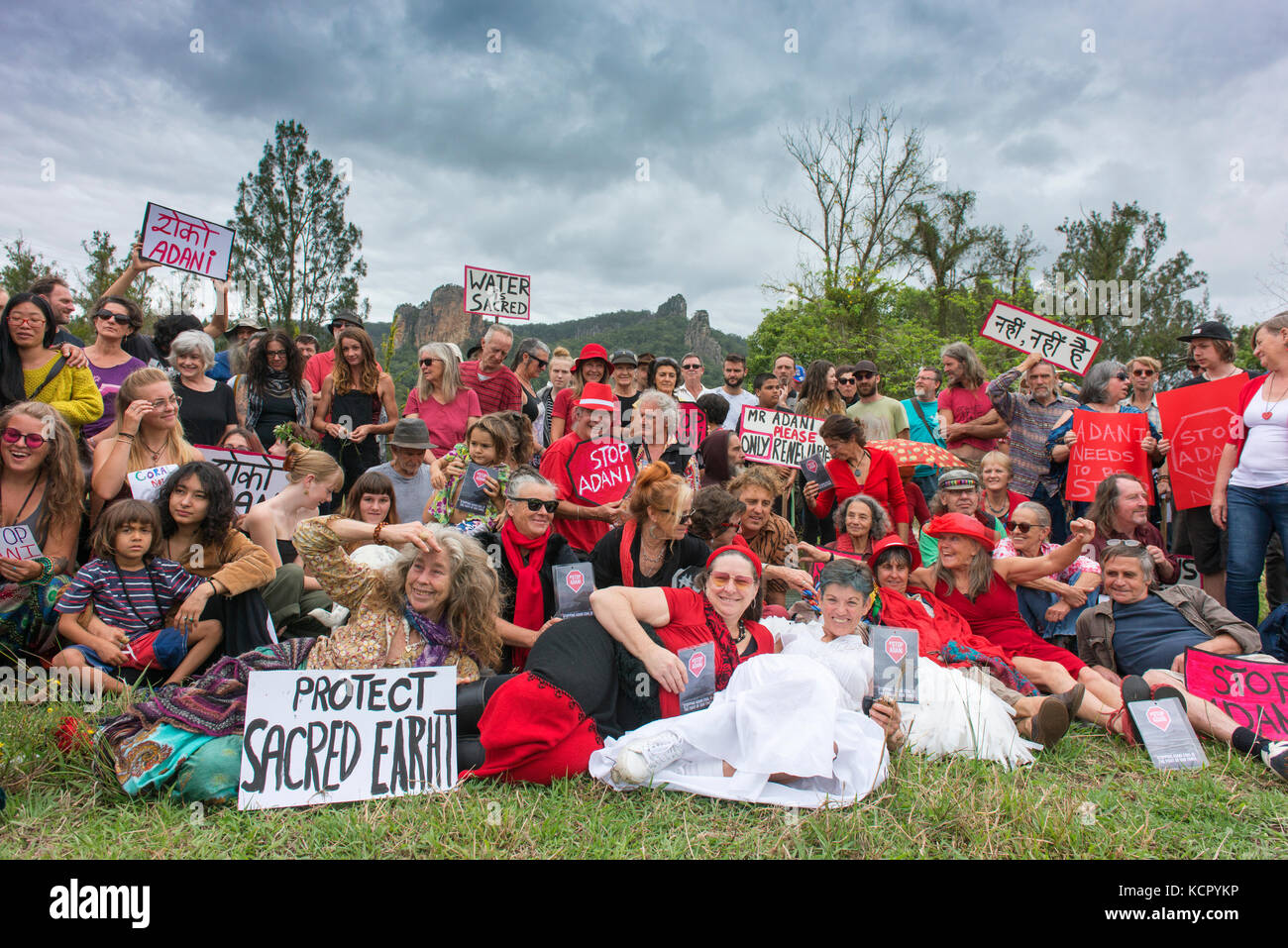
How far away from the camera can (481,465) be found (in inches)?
210

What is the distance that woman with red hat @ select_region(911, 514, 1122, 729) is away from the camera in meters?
4.80

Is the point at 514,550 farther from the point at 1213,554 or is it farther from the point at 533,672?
the point at 1213,554

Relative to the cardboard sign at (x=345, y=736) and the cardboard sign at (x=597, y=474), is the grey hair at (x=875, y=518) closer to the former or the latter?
the cardboard sign at (x=597, y=474)

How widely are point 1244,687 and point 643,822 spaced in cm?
337

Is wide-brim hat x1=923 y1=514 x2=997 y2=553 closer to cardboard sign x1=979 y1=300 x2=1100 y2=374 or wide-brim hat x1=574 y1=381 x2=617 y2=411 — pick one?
wide-brim hat x1=574 y1=381 x2=617 y2=411

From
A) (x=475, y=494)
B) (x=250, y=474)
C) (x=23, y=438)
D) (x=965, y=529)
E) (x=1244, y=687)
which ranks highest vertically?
(x=23, y=438)

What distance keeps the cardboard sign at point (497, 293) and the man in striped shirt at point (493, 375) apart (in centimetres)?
83

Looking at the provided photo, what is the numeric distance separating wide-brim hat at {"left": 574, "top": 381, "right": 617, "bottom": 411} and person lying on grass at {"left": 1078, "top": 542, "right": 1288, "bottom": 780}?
3.41 metres

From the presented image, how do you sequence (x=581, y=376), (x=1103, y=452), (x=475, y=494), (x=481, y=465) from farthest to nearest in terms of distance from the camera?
(x=581, y=376) < (x=1103, y=452) < (x=481, y=465) < (x=475, y=494)

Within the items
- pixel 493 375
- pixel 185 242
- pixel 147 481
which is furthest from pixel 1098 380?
pixel 185 242

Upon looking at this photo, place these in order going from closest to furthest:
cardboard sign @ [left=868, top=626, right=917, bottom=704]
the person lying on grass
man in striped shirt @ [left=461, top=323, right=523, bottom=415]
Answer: cardboard sign @ [left=868, top=626, right=917, bottom=704] → the person lying on grass → man in striped shirt @ [left=461, top=323, right=523, bottom=415]

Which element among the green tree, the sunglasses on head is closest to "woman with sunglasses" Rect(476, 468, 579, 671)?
the sunglasses on head

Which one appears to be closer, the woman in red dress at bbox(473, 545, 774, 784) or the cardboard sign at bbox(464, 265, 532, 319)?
the woman in red dress at bbox(473, 545, 774, 784)

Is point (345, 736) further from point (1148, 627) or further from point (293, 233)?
point (293, 233)
